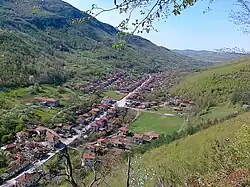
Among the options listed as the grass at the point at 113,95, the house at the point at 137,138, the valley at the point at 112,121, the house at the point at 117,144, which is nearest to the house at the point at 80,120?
the valley at the point at 112,121

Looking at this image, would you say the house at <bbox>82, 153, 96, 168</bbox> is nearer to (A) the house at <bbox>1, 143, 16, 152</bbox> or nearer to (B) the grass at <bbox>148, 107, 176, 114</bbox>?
(A) the house at <bbox>1, 143, 16, 152</bbox>

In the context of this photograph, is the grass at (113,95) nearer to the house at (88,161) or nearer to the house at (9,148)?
the house at (9,148)

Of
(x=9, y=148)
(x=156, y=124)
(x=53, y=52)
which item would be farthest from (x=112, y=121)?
(x=53, y=52)

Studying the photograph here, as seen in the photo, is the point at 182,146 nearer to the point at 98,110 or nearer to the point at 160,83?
the point at 98,110

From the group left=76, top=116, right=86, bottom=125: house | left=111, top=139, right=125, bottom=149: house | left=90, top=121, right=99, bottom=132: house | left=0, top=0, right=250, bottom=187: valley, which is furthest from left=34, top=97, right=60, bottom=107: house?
left=111, top=139, right=125, bottom=149: house

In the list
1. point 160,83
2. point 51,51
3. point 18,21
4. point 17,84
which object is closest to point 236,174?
point 17,84

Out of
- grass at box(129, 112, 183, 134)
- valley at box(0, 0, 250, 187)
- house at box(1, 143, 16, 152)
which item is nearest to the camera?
valley at box(0, 0, 250, 187)
